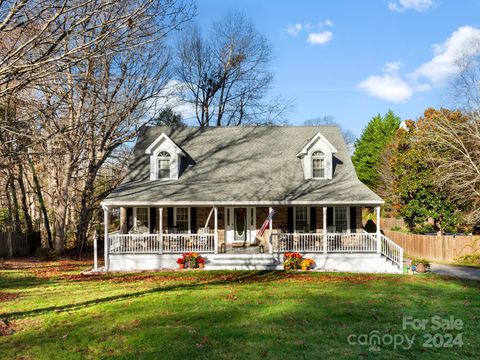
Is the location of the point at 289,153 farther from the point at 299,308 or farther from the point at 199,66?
the point at 199,66

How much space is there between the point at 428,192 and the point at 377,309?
1642 centimetres

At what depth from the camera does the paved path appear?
1791cm

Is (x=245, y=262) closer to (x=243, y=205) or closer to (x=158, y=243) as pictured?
(x=243, y=205)

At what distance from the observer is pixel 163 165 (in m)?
21.5

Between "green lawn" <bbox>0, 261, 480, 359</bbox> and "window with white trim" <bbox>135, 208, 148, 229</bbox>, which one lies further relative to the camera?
"window with white trim" <bbox>135, 208, 148, 229</bbox>

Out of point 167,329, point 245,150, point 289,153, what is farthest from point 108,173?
point 167,329

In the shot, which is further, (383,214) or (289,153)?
(383,214)

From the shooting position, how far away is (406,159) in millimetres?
25703

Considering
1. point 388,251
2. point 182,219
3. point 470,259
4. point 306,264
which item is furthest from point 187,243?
point 470,259

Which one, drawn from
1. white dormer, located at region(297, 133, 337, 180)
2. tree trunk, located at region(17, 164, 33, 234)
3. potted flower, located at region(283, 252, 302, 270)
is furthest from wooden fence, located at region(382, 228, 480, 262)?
tree trunk, located at region(17, 164, 33, 234)

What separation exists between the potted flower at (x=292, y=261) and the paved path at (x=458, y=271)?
258 inches

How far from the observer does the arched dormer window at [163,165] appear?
21266 mm

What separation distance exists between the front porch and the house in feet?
0.15

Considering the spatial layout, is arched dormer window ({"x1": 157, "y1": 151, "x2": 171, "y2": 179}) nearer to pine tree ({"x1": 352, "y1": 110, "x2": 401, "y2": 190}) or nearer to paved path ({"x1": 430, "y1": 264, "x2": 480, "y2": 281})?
paved path ({"x1": 430, "y1": 264, "x2": 480, "y2": 281})
